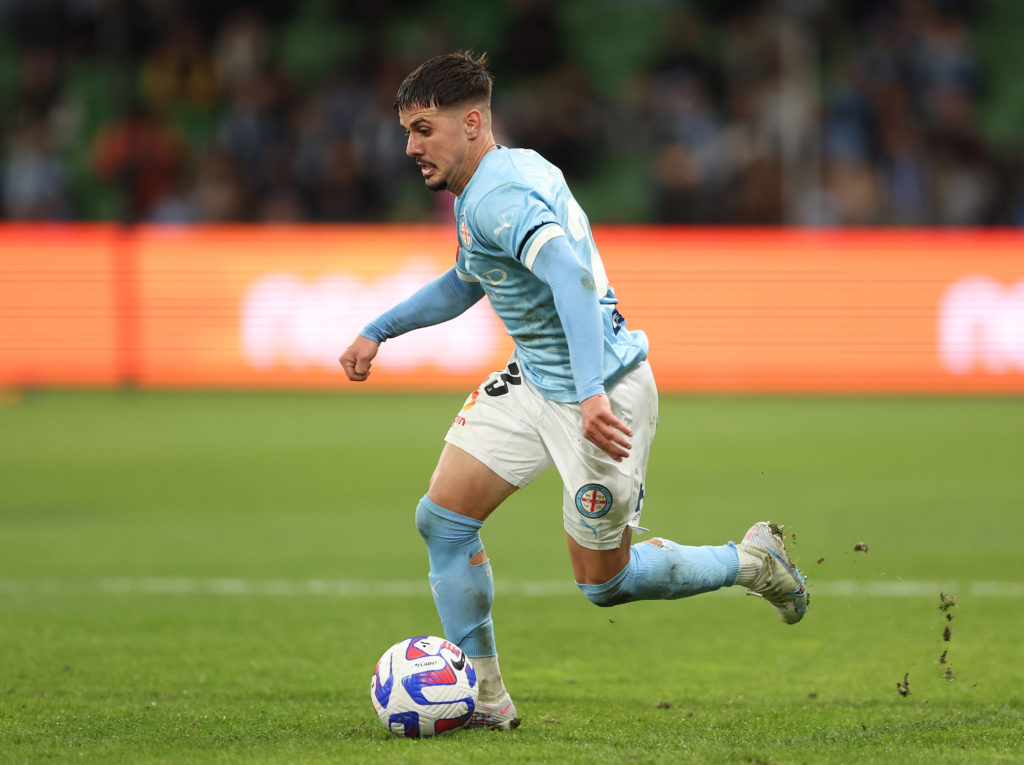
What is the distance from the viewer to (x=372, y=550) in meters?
8.12

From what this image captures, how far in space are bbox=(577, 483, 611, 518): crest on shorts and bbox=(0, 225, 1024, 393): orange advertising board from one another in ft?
33.6

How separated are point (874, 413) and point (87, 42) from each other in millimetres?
12276

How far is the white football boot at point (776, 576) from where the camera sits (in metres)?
4.96

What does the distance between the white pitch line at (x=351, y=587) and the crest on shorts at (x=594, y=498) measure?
8.61 feet

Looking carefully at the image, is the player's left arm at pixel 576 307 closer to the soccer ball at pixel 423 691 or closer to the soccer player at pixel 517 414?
the soccer player at pixel 517 414

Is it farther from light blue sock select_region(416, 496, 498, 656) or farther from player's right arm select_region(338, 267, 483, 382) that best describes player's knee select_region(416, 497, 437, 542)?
player's right arm select_region(338, 267, 483, 382)

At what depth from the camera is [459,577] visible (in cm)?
473

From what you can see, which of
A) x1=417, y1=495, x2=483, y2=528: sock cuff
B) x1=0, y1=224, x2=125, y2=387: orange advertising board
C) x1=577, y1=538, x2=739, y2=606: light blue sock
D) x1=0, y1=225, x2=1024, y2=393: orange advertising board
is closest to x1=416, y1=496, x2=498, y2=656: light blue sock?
x1=417, y1=495, x2=483, y2=528: sock cuff

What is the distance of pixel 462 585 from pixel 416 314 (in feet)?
3.31

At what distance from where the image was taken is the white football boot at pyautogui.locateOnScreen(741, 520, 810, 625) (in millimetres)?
4965

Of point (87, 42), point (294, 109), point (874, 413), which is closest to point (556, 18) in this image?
point (294, 109)

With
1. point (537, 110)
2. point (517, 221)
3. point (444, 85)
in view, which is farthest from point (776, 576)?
point (537, 110)

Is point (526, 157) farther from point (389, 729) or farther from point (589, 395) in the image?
point (389, 729)

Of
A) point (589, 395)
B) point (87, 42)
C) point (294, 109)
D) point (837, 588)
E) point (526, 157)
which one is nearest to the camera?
point (589, 395)
